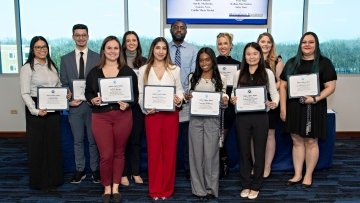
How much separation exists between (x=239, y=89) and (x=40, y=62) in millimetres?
1836

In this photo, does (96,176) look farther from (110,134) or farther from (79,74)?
(79,74)

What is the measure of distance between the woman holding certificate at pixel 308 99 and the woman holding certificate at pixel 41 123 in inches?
→ 86.7

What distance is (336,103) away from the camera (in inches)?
225

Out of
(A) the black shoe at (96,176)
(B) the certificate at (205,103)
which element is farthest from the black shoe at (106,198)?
(B) the certificate at (205,103)

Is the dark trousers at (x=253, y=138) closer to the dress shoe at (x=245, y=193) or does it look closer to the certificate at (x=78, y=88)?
the dress shoe at (x=245, y=193)

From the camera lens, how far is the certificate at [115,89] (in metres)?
2.97

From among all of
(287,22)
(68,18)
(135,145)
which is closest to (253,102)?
(135,145)

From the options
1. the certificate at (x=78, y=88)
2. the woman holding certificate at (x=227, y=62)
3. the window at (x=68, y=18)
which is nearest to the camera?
the certificate at (x=78, y=88)

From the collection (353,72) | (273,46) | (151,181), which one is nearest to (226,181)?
(151,181)

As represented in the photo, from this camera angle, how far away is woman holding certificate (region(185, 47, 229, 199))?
120 inches

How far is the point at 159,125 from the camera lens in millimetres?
3119

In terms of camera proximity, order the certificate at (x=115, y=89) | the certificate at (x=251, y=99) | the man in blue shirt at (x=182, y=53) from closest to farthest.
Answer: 1. the certificate at (x=115, y=89)
2. the certificate at (x=251, y=99)
3. the man in blue shirt at (x=182, y=53)

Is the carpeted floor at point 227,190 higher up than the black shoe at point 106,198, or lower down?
lower down

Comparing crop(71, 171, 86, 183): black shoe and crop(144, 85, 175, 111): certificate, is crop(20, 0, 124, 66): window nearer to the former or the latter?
crop(71, 171, 86, 183): black shoe
